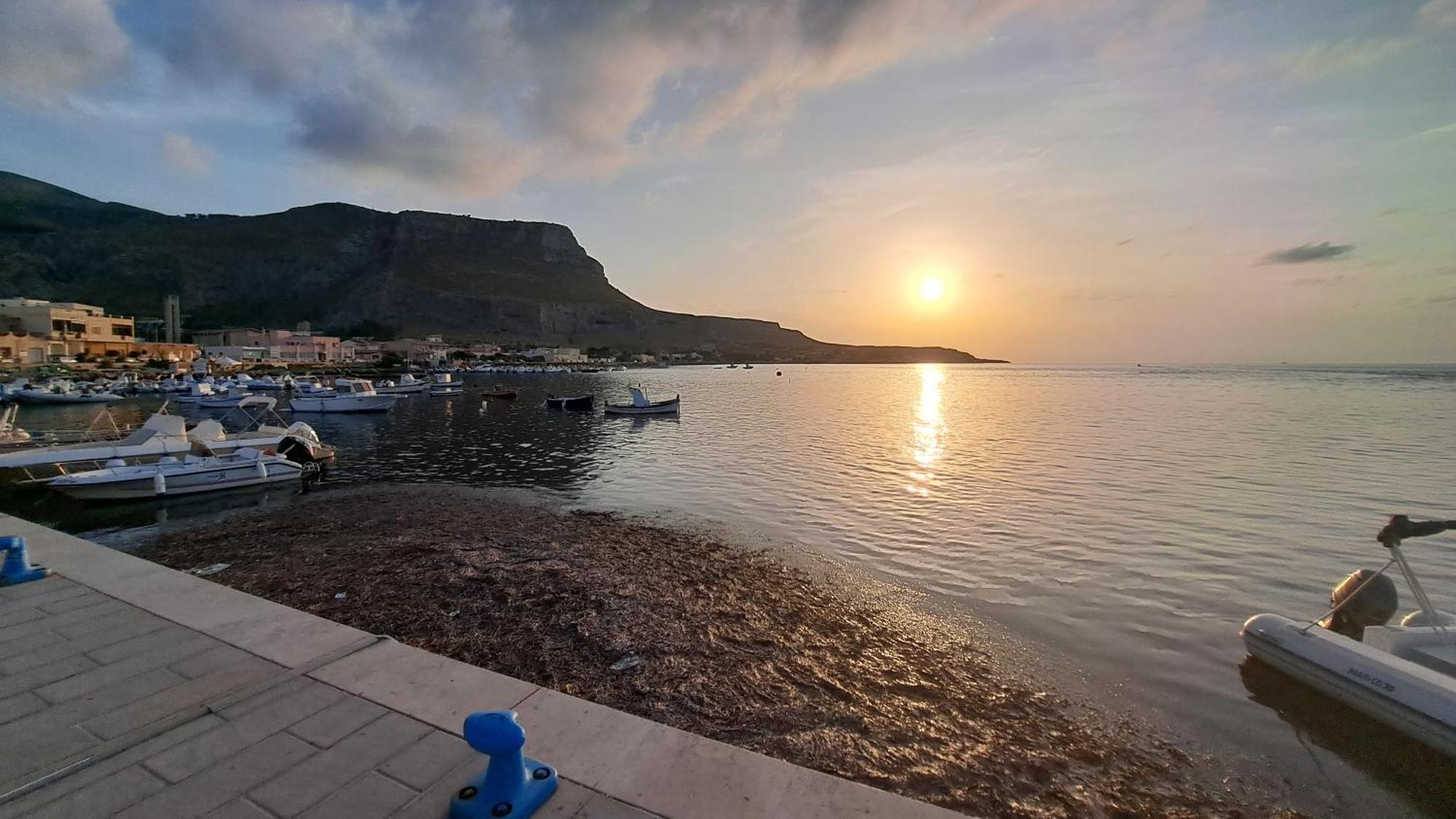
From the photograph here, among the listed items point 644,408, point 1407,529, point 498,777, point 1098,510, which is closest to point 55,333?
point 644,408

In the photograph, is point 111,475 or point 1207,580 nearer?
point 1207,580

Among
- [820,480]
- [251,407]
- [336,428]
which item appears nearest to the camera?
[820,480]

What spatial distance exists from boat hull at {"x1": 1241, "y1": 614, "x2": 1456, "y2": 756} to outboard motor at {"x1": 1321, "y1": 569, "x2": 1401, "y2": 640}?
72 centimetres

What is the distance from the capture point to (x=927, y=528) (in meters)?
14.7

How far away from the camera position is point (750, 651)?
25.7 feet

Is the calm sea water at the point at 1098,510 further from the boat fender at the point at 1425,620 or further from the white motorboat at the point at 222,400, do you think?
the white motorboat at the point at 222,400

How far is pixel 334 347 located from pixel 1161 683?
16181 cm

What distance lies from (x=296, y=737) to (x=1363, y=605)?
11916 millimetres

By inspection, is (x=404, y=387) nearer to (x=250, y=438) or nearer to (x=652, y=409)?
(x=652, y=409)

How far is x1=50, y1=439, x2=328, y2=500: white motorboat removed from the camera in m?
16.9

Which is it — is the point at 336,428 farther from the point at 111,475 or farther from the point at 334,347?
the point at 334,347

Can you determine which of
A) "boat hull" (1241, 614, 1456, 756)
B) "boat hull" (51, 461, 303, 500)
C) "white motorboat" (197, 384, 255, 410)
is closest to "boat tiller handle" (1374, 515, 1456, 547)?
"boat hull" (1241, 614, 1456, 756)

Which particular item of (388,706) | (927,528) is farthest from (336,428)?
(388,706)

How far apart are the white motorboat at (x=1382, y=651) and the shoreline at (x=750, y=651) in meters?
2.12
